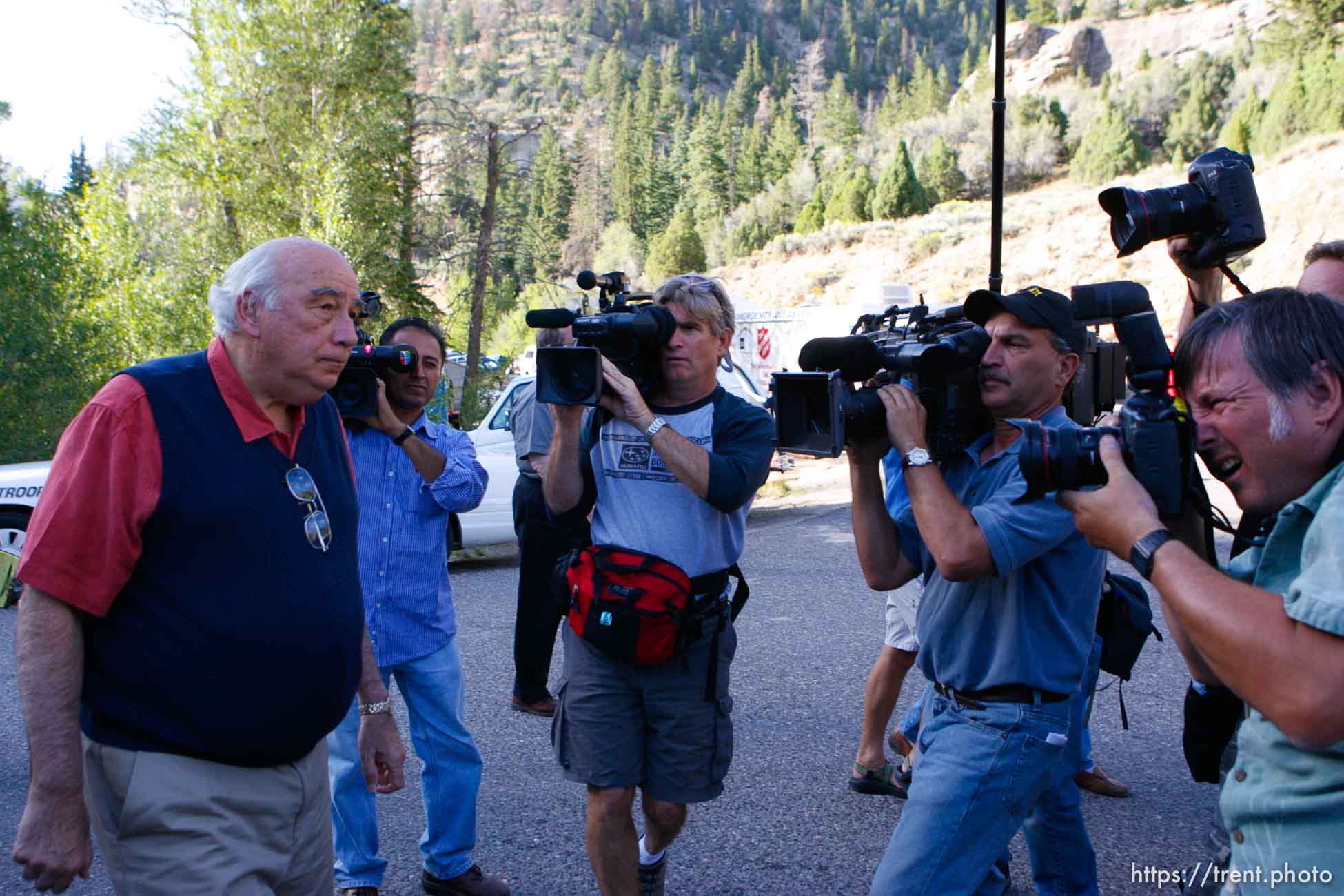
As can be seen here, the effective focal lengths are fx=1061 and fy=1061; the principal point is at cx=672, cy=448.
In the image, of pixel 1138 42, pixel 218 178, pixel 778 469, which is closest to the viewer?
pixel 778 469

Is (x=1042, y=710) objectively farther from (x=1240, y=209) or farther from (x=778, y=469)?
(x=778, y=469)

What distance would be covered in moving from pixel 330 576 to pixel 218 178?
59.6 feet

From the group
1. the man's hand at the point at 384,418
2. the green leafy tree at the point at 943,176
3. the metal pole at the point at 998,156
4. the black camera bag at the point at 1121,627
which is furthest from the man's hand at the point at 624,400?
the green leafy tree at the point at 943,176

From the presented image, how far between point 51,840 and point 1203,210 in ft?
8.89

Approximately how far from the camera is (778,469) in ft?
56.1

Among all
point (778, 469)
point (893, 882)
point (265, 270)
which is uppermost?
point (265, 270)

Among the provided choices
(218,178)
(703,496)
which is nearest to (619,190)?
(218,178)

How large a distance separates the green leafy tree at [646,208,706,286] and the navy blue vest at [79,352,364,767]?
6113 cm

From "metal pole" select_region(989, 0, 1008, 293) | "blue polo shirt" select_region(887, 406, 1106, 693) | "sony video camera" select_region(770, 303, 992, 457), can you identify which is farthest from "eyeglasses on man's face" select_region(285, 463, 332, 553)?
"metal pole" select_region(989, 0, 1008, 293)

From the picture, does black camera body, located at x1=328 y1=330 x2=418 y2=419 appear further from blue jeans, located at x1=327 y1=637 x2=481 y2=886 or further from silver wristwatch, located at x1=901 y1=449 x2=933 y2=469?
silver wristwatch, located at x1=901 y1=449 x2=933 y2=469

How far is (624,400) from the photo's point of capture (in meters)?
3.16

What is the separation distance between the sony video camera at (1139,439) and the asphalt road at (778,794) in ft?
7.99

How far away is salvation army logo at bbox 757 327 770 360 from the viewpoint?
76.0 ft

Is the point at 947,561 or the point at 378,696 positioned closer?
the point at 947,561
